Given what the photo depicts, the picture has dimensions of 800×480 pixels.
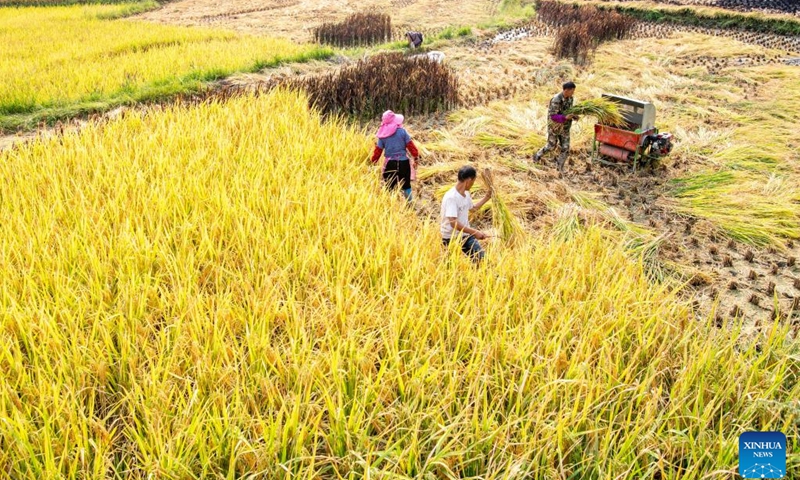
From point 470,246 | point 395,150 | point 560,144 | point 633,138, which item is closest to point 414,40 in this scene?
point 560,144

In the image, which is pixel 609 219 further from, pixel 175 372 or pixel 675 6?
pixel 675 6

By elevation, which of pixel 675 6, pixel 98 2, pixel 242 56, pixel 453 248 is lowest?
pixel 453 248

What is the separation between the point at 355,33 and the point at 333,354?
559 inches

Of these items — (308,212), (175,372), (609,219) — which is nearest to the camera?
(175,372)

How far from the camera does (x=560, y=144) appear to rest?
5.80 metres

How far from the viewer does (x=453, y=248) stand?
3.30 m

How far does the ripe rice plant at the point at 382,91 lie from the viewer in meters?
7.78

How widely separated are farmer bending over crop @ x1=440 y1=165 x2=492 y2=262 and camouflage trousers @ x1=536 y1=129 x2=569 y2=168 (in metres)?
2.55

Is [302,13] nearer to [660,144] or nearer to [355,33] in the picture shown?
[355,33]

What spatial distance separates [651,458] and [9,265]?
11.3 ft

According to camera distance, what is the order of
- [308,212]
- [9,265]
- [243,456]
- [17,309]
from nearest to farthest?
[243,456], [17,309], [9,265], [308,212]

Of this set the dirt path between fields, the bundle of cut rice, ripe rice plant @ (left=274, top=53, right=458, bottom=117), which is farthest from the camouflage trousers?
the dirt path between fields

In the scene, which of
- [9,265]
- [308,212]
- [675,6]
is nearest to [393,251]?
[308,212]

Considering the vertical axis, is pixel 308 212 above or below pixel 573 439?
above
